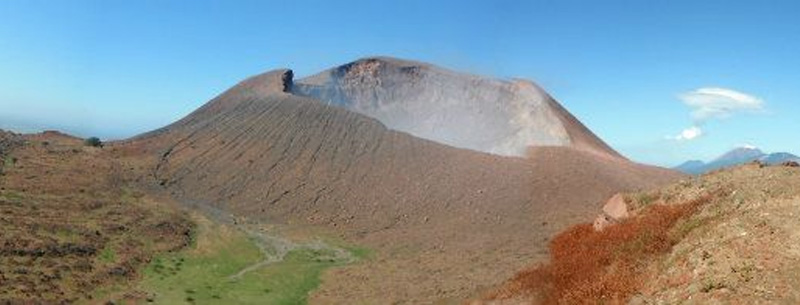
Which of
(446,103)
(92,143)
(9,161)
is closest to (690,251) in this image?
(9,161)

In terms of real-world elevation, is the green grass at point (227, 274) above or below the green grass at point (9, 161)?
below

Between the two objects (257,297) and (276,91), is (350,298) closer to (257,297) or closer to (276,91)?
(257,297)

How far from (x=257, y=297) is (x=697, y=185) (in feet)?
107

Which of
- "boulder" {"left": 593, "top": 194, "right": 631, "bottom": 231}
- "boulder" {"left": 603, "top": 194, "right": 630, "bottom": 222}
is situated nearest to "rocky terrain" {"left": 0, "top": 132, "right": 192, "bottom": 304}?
"boulder" {"left": 593, "top": 194, "right": 631, "bottom": 231}

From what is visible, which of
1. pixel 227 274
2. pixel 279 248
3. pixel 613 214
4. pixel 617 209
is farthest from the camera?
pixel 279 248

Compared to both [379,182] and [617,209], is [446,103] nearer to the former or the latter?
[379,182]

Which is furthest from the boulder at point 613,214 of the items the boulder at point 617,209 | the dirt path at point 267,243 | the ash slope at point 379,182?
the dirt path at point 267,243

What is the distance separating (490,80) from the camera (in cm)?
15412

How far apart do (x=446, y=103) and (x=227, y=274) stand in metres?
101

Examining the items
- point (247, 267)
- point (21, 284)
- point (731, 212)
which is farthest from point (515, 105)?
point (731, 212)

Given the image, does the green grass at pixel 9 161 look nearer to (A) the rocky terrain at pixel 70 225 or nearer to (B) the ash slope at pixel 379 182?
(A) the rocky terrain at pixel 70 225

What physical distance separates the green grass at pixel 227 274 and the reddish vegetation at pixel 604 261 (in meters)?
26.3

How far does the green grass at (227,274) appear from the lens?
5181 centimetres

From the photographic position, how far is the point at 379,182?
8912cm
